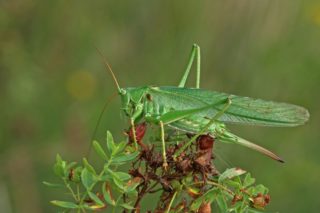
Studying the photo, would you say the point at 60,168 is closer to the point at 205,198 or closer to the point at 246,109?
the point at 205,198

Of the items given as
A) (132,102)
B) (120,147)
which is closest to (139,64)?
(132,102)

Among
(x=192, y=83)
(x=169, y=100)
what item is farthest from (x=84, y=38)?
(x=169, y=100)

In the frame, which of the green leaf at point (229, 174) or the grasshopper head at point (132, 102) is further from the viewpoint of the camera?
the grasshopper head at point (132, 102)

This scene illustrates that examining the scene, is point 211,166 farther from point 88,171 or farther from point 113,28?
point 113,28

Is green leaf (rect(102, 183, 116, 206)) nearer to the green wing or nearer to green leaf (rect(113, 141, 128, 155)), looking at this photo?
green leaf (rect(113, 141, 128, 155))

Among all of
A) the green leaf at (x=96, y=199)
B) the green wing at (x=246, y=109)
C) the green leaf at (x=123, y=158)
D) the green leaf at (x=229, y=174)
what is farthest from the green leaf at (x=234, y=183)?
the green wing at (x=246, y=109)

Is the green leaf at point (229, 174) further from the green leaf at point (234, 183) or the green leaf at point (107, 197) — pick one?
the green leaf at point (107, 197)
